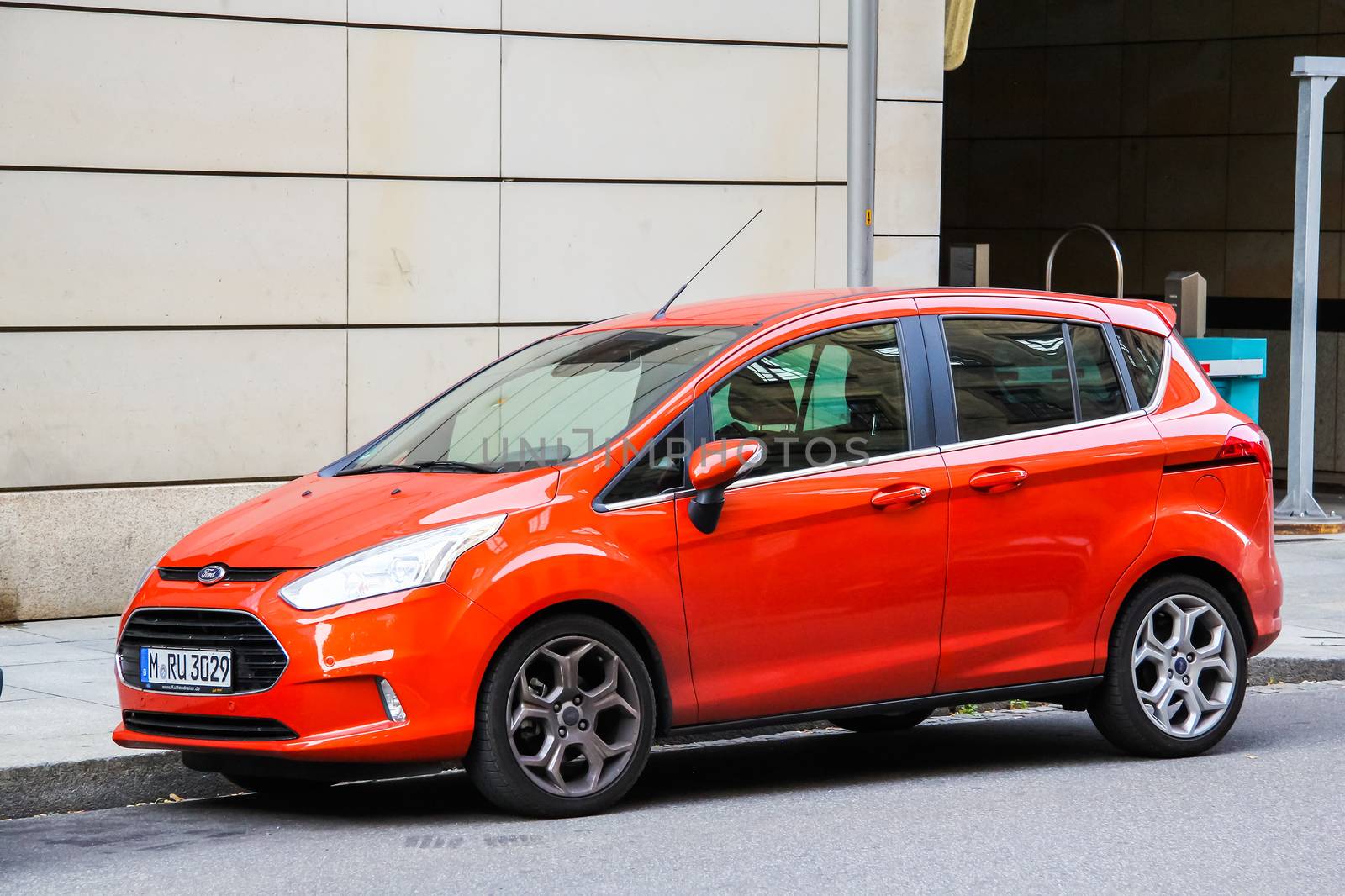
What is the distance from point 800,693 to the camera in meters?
6.45

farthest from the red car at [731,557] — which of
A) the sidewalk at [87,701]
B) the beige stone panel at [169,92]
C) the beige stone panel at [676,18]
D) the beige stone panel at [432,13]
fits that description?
the beige stone panel at [676,18]

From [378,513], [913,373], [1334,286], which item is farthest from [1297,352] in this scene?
[378,513]

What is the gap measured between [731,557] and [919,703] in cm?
98

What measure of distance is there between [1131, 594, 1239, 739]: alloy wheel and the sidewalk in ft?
6.62

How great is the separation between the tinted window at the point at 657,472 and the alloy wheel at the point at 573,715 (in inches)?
19.8

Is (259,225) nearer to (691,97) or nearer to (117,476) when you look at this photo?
(117,476)

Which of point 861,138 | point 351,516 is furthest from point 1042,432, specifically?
point 861,138

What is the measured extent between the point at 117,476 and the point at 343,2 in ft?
9.85

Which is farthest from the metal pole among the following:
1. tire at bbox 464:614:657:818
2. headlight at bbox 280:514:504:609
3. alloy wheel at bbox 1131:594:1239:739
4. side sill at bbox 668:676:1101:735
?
headlight at bbox 280:514:504:609

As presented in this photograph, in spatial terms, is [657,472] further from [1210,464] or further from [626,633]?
[1210,464]

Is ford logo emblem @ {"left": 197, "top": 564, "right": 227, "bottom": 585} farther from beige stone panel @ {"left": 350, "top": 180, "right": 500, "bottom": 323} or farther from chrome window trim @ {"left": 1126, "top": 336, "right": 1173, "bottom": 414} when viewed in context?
beige stone panel @ {"left": 350, "top": 180, "right": 500, "bottom": 323}

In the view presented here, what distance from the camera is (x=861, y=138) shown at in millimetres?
9859

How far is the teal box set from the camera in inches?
575

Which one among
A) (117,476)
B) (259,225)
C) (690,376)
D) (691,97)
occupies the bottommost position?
(117,476)
